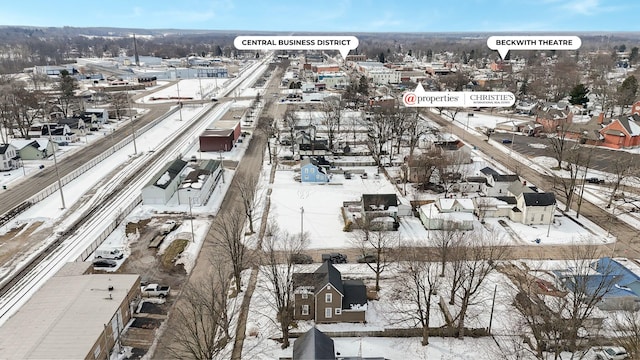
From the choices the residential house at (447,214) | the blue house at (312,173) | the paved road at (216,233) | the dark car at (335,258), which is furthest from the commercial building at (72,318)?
the blue house at (312,173)

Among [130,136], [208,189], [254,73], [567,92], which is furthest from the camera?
[254,73]

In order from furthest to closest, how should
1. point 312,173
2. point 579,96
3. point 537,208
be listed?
point 579,96, point 312,173, point 537,208

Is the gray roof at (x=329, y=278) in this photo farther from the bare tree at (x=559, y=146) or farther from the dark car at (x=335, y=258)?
the bare tree at (x=559, y=146)

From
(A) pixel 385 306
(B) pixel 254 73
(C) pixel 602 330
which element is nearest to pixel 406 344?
(A) pixel 385 306

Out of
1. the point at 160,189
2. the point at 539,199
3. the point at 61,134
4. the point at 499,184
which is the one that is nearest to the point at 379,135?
the point at 499,184

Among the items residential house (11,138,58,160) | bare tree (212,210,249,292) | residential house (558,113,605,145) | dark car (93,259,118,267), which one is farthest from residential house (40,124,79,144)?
residential house (558,113,605,145)

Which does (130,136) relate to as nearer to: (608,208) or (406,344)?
(406,344)

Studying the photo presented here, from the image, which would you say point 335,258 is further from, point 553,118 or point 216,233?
point 553,118
